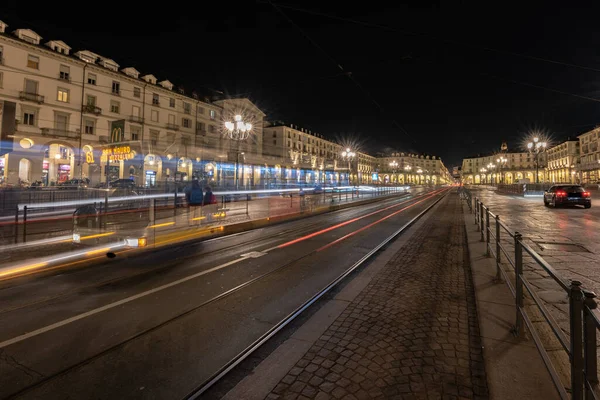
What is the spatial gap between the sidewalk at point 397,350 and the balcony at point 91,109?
4358 cm

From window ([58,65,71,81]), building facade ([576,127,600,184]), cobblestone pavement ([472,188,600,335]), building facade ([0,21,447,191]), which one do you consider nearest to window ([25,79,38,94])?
building facade ([0,21,447,191])

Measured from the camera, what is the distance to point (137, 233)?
8.80 metres

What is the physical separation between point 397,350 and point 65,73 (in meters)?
46.2

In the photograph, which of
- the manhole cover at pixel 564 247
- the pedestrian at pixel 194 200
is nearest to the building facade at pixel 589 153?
the manhole cover at pixel 564 247

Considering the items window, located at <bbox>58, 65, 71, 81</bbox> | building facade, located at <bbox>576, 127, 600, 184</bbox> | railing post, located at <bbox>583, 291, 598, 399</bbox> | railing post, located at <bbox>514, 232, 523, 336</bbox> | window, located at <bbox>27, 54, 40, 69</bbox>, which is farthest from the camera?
building facade, located at <bbox>576, 127, 600, 184</bbox>

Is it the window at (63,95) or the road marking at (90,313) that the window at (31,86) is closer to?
the window at (63,95)

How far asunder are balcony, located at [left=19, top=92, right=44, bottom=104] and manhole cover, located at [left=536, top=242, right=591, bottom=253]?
44.1m

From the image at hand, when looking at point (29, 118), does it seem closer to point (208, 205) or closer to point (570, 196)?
point (208, 205)

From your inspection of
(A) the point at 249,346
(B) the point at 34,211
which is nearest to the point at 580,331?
(A) the point at 249,346

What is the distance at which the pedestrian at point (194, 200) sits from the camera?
1210cm

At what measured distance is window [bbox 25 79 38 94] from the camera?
32438 mm

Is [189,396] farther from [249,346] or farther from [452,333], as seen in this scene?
[452,333]

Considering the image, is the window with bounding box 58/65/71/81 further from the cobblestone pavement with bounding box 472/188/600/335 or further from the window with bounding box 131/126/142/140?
the cobblestone pavement with bounding box 472/188/600/335

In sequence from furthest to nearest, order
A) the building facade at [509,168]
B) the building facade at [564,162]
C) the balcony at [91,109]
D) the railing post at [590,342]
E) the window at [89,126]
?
the building facade at [509,168]
the building facade at [564,162]
the window at [89,126]
the balcony at [91,109]
the railing post at [590,342]
